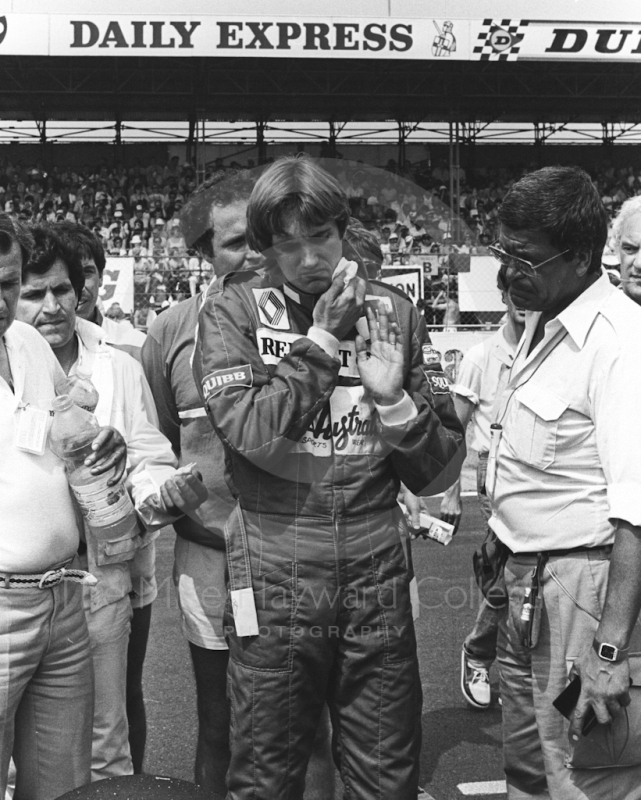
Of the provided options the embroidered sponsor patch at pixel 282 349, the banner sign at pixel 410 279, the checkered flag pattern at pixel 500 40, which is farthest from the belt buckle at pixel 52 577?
the checkered flag pattern at pixel 500 40

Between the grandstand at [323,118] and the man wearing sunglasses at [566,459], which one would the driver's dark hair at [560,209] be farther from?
the grandstand at [323,118]

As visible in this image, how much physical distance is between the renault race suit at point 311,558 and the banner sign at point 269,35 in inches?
647

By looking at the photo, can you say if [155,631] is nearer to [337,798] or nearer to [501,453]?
[337,798]

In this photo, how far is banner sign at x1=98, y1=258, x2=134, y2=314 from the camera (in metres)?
13.1

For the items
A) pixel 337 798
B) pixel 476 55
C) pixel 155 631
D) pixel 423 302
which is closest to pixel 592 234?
pixel 337 798

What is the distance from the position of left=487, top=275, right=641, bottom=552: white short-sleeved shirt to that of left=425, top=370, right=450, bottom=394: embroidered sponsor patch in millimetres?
189

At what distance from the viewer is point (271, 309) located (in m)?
2.25

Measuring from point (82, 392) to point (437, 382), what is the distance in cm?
103

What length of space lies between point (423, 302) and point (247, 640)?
10963mm

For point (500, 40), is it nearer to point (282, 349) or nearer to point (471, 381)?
point (471, 381)

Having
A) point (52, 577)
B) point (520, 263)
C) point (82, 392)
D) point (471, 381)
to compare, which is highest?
point (520, 263)

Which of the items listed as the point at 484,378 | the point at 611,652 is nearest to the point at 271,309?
the point at 611,652

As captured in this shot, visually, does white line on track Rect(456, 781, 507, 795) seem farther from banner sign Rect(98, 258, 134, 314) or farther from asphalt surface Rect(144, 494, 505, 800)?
banner sign Rect(98, 258, 134, 314)

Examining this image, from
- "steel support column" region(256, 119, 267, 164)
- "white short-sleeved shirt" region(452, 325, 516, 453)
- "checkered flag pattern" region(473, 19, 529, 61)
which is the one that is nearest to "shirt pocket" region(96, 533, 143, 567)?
"white short-sleeved shirt" region(452, 325, 516, 453)
